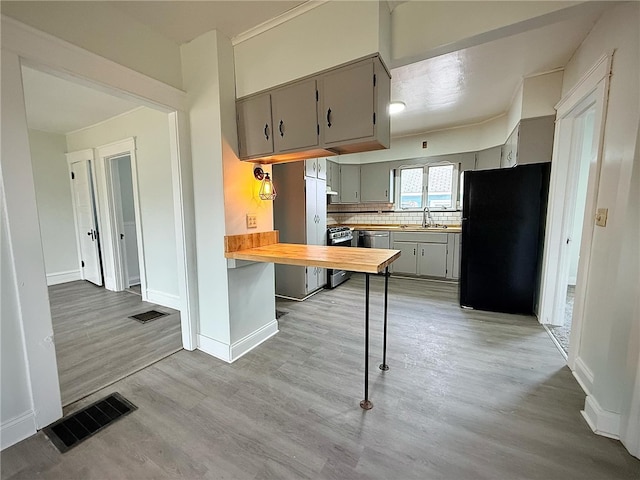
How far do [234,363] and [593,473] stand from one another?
7.37 feet

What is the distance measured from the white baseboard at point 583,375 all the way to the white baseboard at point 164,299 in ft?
13.0

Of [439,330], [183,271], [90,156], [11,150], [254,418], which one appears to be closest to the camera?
[11,150]

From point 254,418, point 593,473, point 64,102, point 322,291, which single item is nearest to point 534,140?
point 593,473

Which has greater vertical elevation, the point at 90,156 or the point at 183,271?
the point at 90,156

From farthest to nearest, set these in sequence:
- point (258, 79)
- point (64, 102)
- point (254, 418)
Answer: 1. point (64, 102)
2. point (258, 79)
3. point (254, 418)

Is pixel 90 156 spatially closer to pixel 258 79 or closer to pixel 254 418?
pixel 258 79

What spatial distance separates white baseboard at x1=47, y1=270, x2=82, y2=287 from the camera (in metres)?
4.45

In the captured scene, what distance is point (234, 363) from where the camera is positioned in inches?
88.3

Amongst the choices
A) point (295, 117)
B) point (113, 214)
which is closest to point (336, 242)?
point (295, 117)

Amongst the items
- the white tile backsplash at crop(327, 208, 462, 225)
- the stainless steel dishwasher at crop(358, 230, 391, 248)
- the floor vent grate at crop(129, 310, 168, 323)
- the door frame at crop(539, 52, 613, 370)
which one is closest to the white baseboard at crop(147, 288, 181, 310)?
the floor vent grate at crop(129, 310, 168, 323)

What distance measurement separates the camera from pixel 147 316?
3215 millimetres

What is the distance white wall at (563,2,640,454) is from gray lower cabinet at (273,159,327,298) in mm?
2766

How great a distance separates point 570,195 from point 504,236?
0.68 m

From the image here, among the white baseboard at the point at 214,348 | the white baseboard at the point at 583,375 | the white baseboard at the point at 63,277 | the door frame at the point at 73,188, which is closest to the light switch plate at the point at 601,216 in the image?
the white baseboard at the point at 583,375
